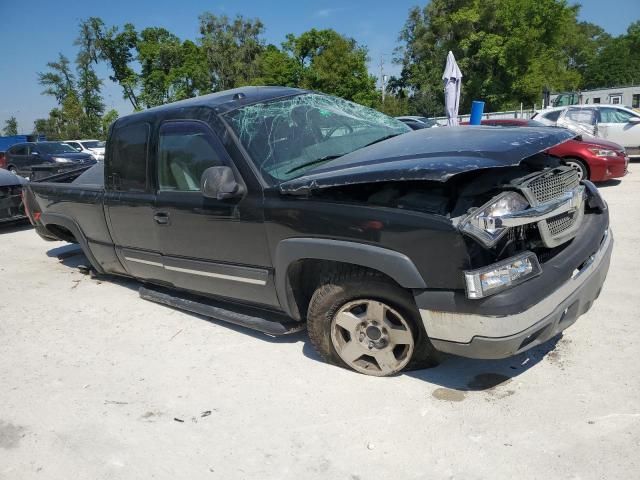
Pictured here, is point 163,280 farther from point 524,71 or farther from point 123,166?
point 524,71

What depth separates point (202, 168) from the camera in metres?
3.55

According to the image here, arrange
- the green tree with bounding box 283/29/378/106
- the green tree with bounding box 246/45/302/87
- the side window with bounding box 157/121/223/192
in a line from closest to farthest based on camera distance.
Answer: the side window with bounding box 157/121/223/192 < the green tree with bounding box 283/29/378/106 < the green tree with bounding box 246/45/302/87

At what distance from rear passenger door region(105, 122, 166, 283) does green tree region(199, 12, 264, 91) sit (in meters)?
48.6

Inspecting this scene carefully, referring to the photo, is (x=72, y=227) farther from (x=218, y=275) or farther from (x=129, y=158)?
(x=218, y=275)

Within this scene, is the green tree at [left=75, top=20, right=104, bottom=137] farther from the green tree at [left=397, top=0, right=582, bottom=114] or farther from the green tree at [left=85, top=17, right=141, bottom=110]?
the green tree at [left=397, top=0, right=582, bottom=114]

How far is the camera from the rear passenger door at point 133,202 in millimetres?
3994

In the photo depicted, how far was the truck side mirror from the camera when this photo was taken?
311 centimetres

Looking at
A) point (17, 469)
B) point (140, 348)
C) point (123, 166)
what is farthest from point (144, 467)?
point (123, 166)

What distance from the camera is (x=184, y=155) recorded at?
3.70 metres

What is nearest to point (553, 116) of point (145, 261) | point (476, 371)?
point (476, 371)

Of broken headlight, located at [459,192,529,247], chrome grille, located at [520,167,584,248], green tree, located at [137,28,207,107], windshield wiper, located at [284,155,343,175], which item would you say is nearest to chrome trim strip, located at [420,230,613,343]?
chrome grille, located at [520,167,584,248]

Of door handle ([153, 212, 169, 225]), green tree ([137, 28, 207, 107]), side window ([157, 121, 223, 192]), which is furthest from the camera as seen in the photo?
green tree ([137, 28, 207, 107])

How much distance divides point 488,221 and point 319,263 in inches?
44.2

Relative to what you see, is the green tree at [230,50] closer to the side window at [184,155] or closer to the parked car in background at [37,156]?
the parked car in background at [37,156]
